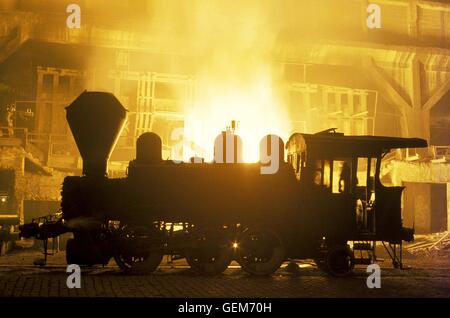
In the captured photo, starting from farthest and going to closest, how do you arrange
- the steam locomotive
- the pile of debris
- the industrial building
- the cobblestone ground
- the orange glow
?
the orange glow
the industrial building
the pile of debris
the steam locomotive
the cobblestone ground

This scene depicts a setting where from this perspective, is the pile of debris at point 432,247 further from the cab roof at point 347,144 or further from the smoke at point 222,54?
the smoke at point 222,54

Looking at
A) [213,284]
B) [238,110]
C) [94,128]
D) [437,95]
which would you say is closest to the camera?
[213,284]

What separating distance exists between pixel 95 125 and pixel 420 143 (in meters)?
6.44

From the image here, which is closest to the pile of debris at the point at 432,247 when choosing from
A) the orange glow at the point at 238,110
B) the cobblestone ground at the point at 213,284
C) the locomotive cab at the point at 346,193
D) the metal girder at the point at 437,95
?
the cobblestone ground at the point at 213,284

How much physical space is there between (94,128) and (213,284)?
372cm

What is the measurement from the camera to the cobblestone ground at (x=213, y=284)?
6.91 metres

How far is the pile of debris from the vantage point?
47.1 feet

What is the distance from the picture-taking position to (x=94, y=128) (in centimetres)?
890

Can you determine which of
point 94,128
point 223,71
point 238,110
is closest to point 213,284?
point 94,128

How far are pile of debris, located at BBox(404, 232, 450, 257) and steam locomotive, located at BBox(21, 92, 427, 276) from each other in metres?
6.07

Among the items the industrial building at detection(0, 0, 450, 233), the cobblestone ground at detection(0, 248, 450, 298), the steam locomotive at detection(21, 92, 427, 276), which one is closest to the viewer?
the cobblestone ground at detection(0, 248, 450, 298)

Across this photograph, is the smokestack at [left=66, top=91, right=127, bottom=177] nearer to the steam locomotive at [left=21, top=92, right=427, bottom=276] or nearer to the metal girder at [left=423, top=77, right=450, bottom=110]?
the steam locomotive at [left=21, top=92, right=427, bottom=276]

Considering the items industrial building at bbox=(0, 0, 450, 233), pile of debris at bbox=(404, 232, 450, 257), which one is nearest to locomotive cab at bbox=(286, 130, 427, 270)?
pile of debris at bbox=(404, 232, 450, 257)

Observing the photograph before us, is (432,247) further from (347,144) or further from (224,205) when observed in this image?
(224,205)
